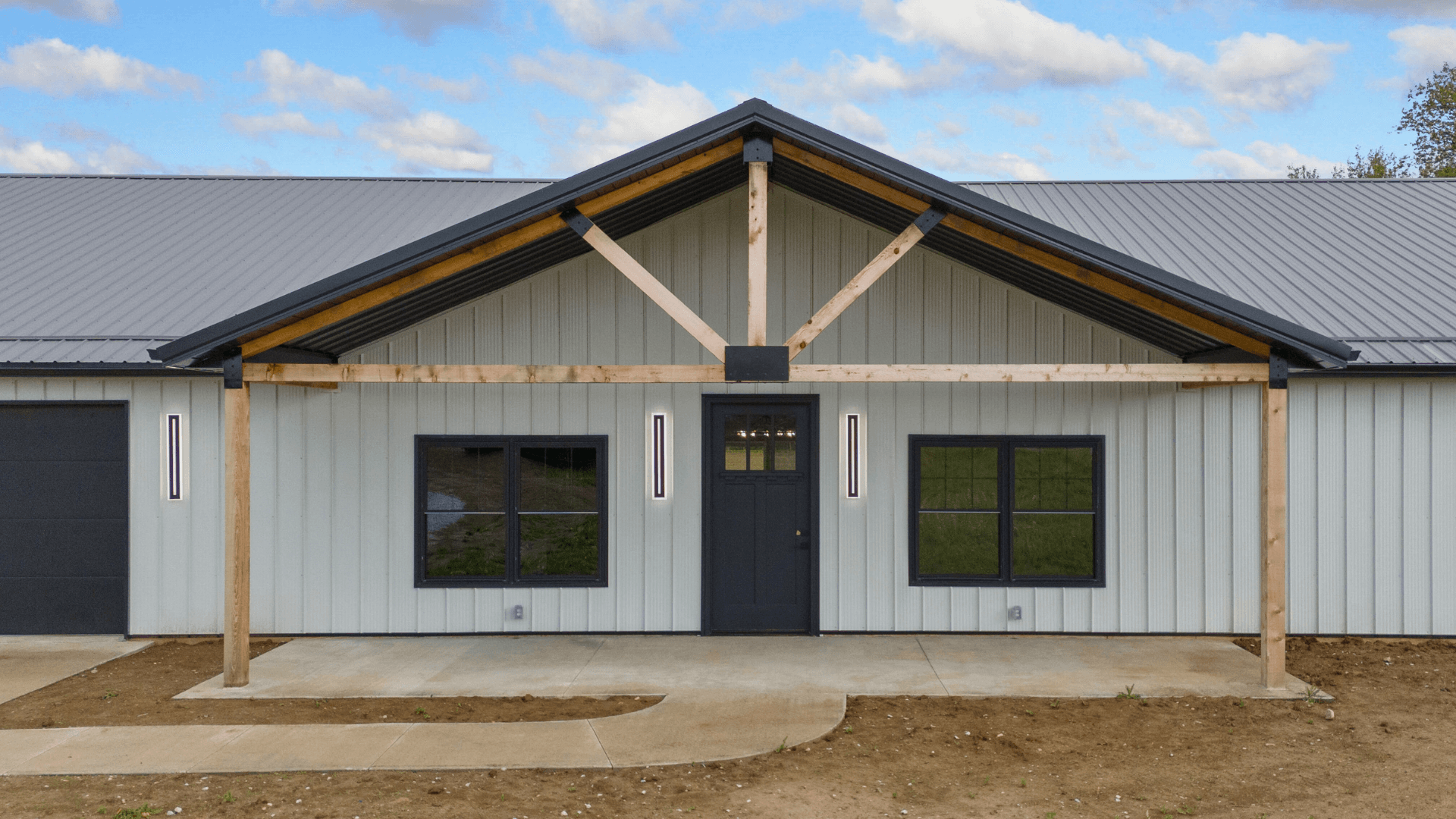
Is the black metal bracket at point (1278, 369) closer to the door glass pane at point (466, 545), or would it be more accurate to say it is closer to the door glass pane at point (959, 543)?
the door glass pane at point (959, 543)

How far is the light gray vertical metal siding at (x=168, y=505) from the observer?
948 cm

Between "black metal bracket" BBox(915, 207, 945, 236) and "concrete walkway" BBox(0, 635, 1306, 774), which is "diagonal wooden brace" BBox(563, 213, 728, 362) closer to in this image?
"black metal bracket" BBox(915, 207, 945, 236)

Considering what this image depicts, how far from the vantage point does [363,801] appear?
18.4 feet

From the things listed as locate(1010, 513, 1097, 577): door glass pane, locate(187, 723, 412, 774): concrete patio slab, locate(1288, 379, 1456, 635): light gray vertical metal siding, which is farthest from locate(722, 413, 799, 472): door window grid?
locate(1288, 379, 1456, 635): light gray vertical metal siding

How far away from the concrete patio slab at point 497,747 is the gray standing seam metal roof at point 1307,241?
7.89 m

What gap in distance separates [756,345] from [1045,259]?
94.9 inches

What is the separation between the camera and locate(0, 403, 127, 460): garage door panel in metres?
9.59

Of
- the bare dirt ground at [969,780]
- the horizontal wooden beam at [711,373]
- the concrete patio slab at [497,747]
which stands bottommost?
the bare dirt ground at [969,780]

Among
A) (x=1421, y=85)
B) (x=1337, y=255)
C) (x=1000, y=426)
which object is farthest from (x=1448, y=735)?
(x=1421, y=85)

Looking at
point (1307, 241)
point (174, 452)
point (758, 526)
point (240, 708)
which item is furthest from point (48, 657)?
point (1307, 241)

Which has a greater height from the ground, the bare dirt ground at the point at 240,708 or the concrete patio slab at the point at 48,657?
the concrete patio slab at the point at 48,657

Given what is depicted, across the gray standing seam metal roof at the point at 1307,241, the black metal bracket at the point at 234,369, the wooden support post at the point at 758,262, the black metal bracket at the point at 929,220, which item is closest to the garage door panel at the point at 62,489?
the black metal bracket at the point at 234,369

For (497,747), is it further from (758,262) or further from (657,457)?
(758,262)

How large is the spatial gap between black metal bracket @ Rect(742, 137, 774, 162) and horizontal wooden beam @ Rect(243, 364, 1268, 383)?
1.66 metres
